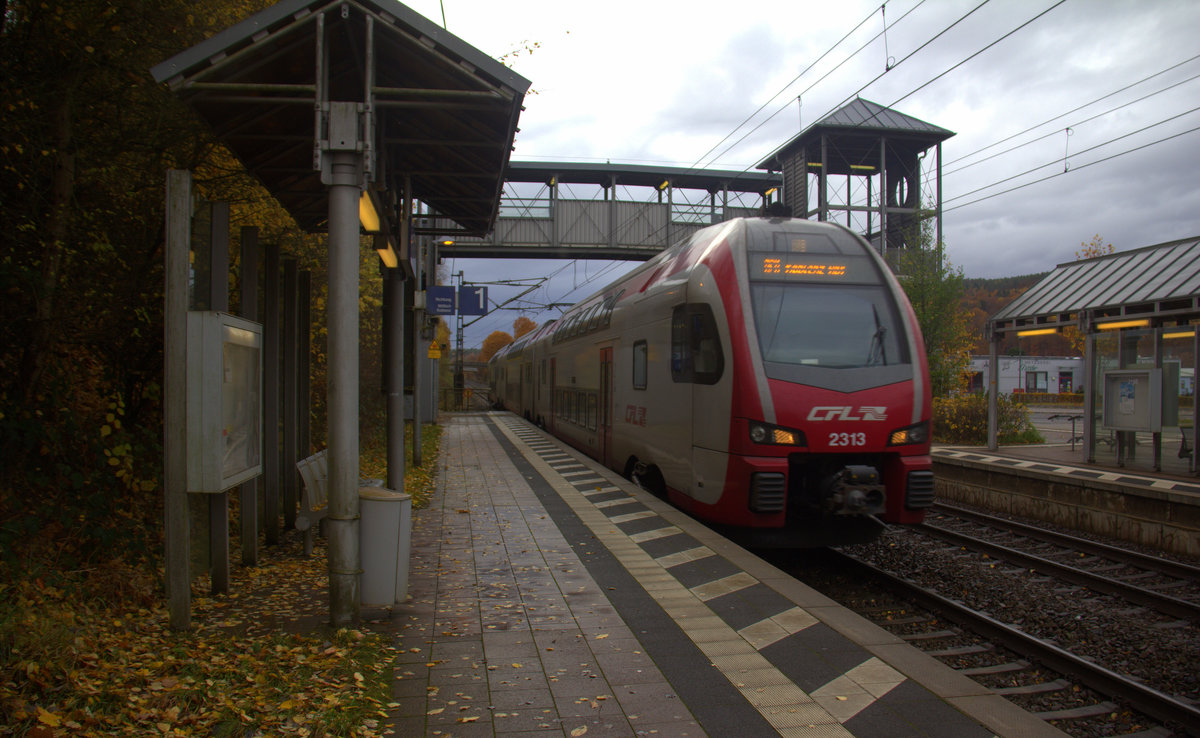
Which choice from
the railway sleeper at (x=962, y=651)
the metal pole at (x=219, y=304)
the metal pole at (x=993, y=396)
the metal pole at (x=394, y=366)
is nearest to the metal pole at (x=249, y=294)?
the metal pole at (x=219, y=304)

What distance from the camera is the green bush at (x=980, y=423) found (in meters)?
20.3

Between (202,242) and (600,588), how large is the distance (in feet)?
12.4

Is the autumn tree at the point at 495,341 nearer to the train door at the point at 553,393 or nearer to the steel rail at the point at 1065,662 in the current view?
the train door at the point at 553,393

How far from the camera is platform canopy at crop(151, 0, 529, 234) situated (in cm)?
502

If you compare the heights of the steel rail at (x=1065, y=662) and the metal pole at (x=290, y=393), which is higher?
the metal pole at (x=290, y=393)

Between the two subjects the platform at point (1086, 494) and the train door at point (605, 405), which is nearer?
the platform at point (1086, 494)

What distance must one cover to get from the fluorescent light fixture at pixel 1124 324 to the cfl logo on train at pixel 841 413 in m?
9.77

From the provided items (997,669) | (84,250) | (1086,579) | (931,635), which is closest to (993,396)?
(1086,579)

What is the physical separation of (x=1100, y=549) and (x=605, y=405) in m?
7.15

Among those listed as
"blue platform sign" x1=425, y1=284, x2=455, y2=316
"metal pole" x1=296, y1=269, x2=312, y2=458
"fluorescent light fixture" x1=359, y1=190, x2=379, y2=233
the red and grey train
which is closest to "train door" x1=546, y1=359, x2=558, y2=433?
"blue platform sign" x1=425, y1=284, x2=455, y2=316

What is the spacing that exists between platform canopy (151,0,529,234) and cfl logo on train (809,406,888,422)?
3.66 metres

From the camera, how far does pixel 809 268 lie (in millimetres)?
8094

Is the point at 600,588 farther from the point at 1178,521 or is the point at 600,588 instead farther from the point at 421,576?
the point at 1178,521

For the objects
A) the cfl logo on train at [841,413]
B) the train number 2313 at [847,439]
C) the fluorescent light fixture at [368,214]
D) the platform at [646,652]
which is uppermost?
the fluorescent light fixture at [368,214]
